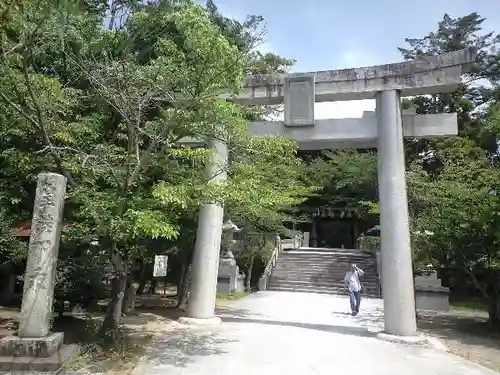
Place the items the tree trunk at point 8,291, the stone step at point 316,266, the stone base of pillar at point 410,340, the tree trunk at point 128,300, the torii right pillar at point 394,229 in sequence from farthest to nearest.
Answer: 1. the stone step at point 316,266
2. the tree trunk at point 8,291
3. the tree trunk at point 128,300
4. the torii right pillar at point 394,229
5. the stone base of pillar at point 410,340

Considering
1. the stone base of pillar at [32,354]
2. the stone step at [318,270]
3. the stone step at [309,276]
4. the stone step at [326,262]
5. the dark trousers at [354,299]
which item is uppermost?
the stone step at [326,262]

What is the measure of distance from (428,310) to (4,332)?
46.7 feet

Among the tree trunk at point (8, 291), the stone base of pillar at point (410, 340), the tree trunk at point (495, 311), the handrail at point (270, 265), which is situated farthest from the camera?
the handrail at point (270, 265)

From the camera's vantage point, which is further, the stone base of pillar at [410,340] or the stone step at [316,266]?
the stone step at [316,266]

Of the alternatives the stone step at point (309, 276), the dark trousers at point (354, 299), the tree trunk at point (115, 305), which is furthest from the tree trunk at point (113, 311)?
the stone step at point (309, 276)

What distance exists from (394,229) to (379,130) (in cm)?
240

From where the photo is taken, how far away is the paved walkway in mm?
6570

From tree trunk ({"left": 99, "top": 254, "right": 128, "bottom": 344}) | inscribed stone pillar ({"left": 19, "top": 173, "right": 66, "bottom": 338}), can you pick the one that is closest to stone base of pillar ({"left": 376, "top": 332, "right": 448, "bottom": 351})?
tree trunk ({"left": 99, "top": 254, "right": 128, "bottom": 344})

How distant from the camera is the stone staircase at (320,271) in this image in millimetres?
21802

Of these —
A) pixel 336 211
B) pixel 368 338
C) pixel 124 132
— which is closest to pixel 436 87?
pixel 368 338

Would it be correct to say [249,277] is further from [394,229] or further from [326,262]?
[394,229]

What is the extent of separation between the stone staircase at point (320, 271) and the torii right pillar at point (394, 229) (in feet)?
38.8

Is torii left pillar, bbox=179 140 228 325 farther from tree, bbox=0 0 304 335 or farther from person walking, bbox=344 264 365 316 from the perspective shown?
person walking, bbox=344 264 365 316

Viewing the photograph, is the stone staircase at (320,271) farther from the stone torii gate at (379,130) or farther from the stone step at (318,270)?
the stone torii gate at (379,130)
